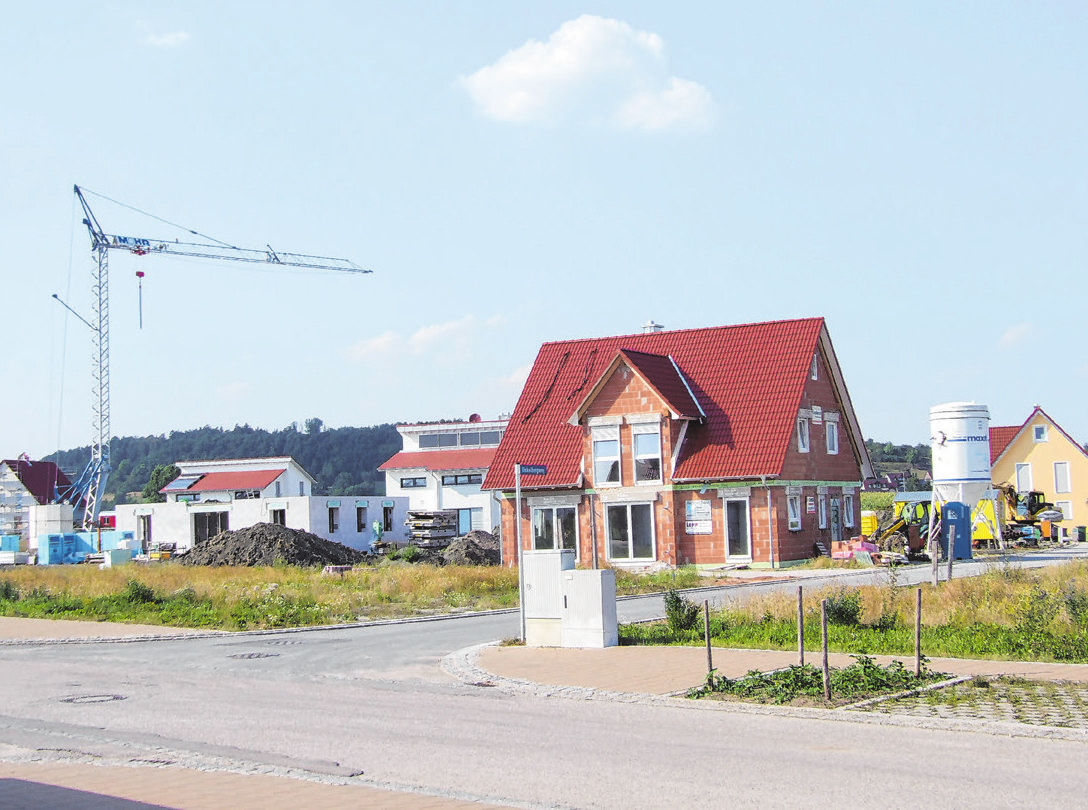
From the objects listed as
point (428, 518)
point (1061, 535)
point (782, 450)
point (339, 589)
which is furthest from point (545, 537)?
point (1061, 535)

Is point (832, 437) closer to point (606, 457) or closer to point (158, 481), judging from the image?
point (606, 457)

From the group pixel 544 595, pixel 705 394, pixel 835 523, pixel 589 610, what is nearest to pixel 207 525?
pixel 705 394

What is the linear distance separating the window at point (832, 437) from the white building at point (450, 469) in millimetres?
36748

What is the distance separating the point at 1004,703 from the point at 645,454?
2905cm

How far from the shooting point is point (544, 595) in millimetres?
18703

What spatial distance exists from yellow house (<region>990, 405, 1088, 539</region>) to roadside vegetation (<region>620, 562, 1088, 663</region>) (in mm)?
47890

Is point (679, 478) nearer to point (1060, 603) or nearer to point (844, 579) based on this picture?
point (844, 579)

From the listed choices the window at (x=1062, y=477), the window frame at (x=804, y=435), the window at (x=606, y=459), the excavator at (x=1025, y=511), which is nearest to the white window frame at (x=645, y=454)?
the window at (x=606, y=459)

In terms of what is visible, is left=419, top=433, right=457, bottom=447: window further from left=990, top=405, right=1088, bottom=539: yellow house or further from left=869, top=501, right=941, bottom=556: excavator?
left=869, top=501, right=941, bottom=556: excavator

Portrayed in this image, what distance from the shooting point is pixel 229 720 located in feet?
41.4

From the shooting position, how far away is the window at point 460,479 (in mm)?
82188

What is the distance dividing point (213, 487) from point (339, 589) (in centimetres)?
6107

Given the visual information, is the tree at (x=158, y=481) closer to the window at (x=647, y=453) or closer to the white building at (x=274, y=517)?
the white building at (x=274, y=517)

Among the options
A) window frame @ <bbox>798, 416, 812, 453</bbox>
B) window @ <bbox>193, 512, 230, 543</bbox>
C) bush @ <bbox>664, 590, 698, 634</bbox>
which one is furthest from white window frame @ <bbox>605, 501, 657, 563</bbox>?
window @ <bbox>193, 512, 230, 543</bbox>
